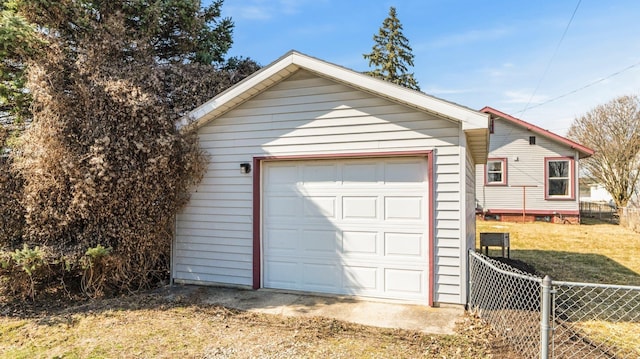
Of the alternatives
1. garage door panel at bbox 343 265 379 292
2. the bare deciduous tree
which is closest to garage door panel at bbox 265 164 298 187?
garage door panel at bbox 343 265 379 292

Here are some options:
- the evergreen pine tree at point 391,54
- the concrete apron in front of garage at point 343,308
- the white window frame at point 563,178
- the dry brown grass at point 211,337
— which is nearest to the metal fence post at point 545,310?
the dry brown grass at point 211,337

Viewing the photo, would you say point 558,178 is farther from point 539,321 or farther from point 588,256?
point 539,321

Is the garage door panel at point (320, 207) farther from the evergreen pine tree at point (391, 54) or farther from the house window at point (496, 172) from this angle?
the evergreen pine tree at point (391, 54)

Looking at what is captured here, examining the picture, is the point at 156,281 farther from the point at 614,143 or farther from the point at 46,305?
the point at 614,143

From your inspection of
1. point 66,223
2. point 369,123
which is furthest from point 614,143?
point 66,223

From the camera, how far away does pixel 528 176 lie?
1673 cm

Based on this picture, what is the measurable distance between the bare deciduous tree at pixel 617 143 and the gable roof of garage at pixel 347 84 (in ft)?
56.1

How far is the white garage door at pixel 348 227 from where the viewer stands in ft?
17.7

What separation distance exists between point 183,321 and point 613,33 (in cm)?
1238

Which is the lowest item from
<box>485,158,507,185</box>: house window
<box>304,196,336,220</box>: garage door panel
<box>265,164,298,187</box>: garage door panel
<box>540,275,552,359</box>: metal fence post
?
<box>540,275,552,359</box>: metal fence post

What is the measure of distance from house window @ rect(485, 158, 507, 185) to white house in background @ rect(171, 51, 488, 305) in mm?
11950

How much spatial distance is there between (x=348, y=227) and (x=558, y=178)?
49.0 feet

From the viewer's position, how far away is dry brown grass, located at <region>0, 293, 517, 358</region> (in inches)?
151

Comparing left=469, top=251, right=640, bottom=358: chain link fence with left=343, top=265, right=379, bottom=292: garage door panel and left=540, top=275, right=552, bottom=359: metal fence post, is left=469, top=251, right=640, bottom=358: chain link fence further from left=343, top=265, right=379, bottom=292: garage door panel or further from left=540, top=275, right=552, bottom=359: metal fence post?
left=343, top=265, right=379, bottom=292: garage door panel
